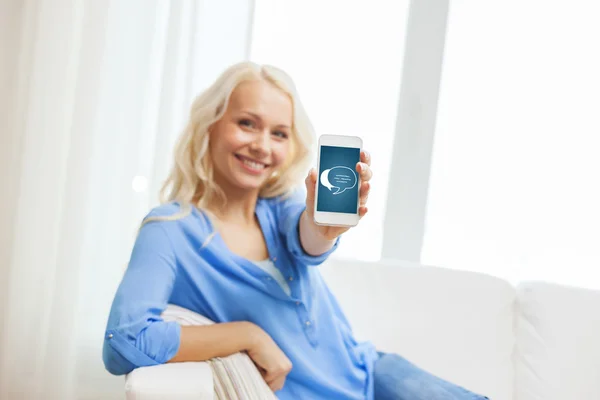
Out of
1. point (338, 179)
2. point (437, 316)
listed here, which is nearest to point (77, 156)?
point (338, 179)

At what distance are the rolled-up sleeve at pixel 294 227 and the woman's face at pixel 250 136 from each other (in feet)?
0.30

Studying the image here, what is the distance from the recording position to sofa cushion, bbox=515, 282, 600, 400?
5.50ft

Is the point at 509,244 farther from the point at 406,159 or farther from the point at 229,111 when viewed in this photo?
the point at 229,111

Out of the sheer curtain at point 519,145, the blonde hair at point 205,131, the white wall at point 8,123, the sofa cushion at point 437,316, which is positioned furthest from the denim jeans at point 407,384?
the white wall at point 8,123

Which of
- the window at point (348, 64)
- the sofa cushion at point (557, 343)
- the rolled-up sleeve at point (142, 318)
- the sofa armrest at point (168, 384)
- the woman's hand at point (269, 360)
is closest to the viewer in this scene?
the sofa armrest at point (168, 384)

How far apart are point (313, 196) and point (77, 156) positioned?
98 cm

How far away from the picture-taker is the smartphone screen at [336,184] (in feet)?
4.01

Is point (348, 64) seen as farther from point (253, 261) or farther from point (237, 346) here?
point (237, 346)

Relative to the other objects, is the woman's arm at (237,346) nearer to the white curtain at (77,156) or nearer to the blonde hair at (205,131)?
the blonde hair at (205,131)

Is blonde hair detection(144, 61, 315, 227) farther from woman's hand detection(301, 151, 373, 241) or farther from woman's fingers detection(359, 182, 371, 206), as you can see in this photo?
woman's fingers detection(359, 182, 371, 206)

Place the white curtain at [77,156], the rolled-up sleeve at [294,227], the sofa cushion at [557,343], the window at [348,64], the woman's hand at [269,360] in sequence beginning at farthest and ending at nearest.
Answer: the window at [348,64]
the white curtain at [77,156]
the sofa cushion at [557,343]
the rolled-up sleeve at [294,227]
the woman's hand at [269,360]

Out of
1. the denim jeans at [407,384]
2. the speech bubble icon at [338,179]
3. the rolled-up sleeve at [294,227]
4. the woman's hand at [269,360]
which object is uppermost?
the speech bubble icon at [338,179]

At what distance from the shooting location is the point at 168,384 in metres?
1.07

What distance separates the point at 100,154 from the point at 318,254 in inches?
36.7
